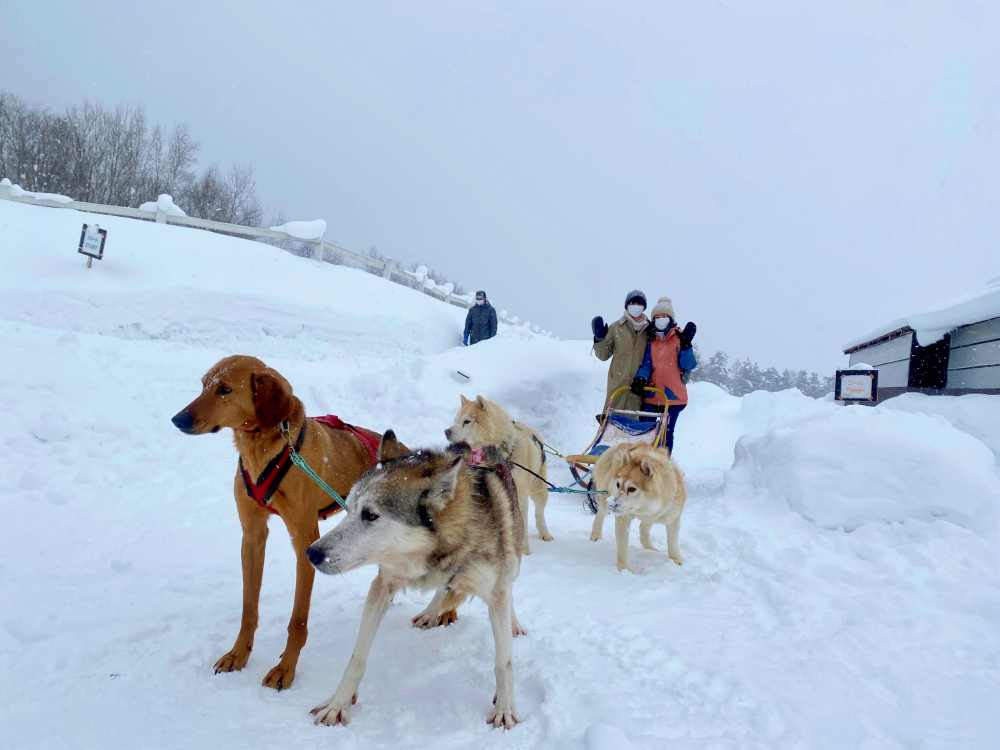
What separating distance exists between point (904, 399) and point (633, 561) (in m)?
6.17

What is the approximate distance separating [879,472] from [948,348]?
495 centimetres

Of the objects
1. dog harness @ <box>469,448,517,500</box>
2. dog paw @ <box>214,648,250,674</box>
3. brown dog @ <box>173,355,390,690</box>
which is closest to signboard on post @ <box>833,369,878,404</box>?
dog harness @ <box>469,448,517,500</box>

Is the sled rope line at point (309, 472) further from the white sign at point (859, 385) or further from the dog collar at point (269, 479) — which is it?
the white sign at point (859, 385)

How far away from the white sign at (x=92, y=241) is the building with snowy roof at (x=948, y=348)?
17208 millimetres

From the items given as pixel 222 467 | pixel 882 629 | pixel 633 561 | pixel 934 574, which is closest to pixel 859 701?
pixel 882 629

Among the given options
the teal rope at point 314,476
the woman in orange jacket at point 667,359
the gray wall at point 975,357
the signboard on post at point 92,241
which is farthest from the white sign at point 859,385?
the signboard on post at point 92,241

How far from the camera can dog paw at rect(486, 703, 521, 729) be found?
2.68 m

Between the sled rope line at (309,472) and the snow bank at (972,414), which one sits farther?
the snow bank at (972,414)

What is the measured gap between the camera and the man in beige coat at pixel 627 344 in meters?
6.94

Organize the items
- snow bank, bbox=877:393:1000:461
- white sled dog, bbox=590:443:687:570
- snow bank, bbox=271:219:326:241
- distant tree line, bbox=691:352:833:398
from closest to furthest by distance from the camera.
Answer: white sled dog, bbox=590:443:687:570, snow bank, bbox=877:393:1000:461, snow bank, bbox=271:219:326:241, distant tree line, bbox=691:352:833:398

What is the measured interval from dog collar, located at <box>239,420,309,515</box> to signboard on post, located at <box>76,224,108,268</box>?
13535mm

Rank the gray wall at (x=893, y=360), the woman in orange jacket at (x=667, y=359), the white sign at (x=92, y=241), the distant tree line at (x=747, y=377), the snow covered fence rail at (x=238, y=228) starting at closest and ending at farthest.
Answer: the woman in orange jacket at (x=667, y=359)
the gray wall at (x=893, y=360)
the white sign at (x=92, y=241)
the snow covered fence rail at (x=238, y=228)
the distant tree line at (x=747, y=377)

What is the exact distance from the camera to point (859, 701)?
281 centimetres

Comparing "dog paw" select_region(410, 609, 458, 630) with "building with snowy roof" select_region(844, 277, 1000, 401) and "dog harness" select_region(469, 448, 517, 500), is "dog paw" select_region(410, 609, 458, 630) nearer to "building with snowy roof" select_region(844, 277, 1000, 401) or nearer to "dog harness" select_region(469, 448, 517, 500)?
"dog harness" select_region(469, 448, 517, 500)
